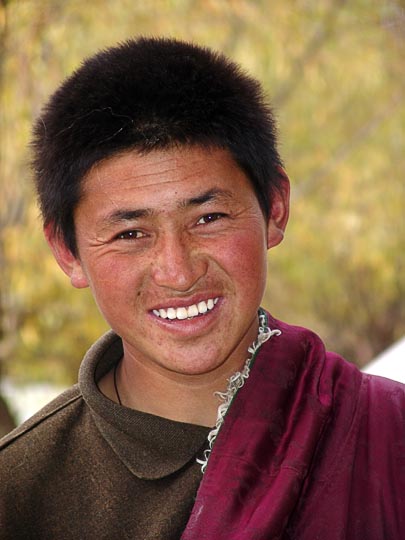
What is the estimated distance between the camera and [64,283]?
539 centimetres

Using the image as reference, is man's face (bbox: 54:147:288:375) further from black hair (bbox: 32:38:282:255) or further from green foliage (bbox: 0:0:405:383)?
green foliage (bbox: 0:0:405:383)

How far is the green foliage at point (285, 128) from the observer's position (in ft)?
17.2

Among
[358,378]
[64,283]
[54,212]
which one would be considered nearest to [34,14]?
[64,283]

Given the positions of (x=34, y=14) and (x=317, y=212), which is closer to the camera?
(x=34, y=14)

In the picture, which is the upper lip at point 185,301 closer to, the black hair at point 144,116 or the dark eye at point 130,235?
the dark eye at point 130,235

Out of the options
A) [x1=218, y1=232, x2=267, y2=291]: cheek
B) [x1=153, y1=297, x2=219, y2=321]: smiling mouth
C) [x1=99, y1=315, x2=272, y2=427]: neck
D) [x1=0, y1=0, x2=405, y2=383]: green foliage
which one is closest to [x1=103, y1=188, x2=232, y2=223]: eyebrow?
[x1=218, y1=232, x2=267, y2=291]: cheek

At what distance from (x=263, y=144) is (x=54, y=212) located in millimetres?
504

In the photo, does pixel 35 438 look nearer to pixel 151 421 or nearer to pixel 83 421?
pixel 83 421

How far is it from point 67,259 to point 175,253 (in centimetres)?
38

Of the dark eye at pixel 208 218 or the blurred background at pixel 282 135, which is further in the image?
the blurred background at pixel 282 135

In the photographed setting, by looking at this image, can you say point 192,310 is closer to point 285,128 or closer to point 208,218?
point 208,218

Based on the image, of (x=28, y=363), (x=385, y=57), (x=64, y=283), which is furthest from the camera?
(x=28, y=363)

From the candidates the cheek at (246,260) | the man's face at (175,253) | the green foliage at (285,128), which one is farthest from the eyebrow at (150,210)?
the green foliage at (285,128)

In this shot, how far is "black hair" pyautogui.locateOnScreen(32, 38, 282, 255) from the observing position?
1.95m
